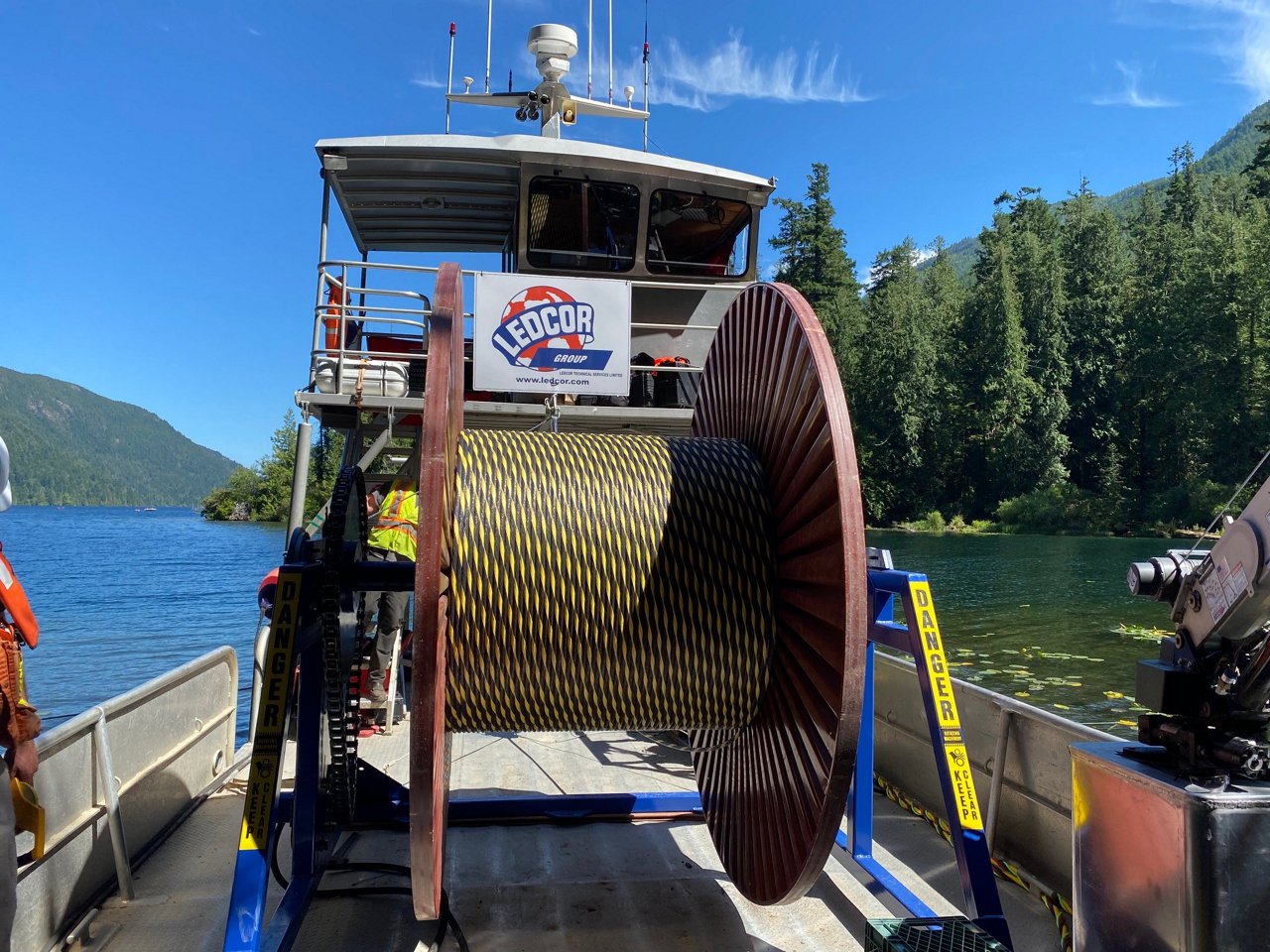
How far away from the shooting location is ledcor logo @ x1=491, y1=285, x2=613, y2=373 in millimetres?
7605

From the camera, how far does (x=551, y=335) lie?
301 inches

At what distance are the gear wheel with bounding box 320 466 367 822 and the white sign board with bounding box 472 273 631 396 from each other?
12.2 feet

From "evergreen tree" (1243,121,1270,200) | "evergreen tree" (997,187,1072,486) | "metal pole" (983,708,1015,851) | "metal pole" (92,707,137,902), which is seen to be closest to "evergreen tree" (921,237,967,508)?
"evergreen tree" (997,187,1072,486)

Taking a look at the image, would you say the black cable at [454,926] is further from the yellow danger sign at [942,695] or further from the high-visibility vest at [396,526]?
the high-visibility vest at [396,526]

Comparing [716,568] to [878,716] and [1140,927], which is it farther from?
[878,716]

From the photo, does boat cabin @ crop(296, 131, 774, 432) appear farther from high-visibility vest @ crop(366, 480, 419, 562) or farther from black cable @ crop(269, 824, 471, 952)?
black cable @ crop(269, 824, 471, 952)

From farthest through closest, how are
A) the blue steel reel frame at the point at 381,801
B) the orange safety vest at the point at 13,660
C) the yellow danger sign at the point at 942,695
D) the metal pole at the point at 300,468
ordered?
the metal pole at the point at 300,468 < the yellow danger sign at the point at 942,695 < the blue steel reel frame at the point at 381,801 < the orange safety vest at the point at 13,660

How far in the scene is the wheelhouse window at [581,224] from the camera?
841 centimetres

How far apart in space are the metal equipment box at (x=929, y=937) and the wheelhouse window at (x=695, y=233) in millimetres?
6727

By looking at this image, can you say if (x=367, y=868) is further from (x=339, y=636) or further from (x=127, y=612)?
(x=127, y=612)

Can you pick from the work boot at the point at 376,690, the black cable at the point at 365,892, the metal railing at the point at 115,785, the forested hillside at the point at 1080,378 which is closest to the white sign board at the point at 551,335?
the work boot at the point at 376,690

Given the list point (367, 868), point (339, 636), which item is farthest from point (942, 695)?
point (367, 868)

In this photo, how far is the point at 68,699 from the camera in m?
16.2

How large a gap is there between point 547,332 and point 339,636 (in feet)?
15.2
